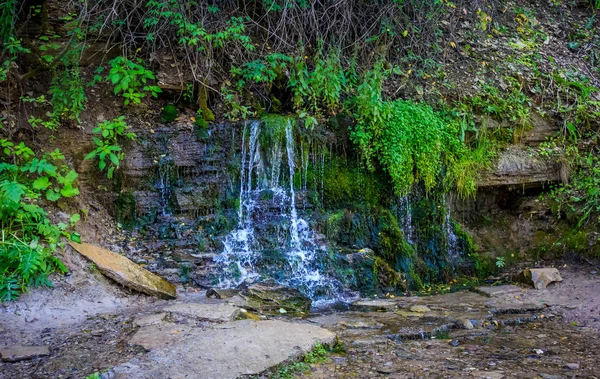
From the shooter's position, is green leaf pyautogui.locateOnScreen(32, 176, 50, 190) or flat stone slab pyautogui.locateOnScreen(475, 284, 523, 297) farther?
flat stone slab pyautogui.locateOnScreen(475, 284, 523, 297)

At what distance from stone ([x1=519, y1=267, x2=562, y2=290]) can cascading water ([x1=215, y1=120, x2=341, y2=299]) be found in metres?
2.55

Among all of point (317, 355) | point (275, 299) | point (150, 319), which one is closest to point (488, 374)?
point (317, 355)

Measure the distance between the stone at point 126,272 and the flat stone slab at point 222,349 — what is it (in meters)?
1.34

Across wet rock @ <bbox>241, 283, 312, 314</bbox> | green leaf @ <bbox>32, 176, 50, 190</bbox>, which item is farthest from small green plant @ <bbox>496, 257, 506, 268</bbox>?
green leaf @ <bbox>32, 176, 50, 190</bbox>

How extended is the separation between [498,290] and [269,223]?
124 inches

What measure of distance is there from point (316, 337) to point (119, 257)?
2.86m

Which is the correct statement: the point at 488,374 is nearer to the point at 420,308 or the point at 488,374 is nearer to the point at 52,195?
the point at 420,308

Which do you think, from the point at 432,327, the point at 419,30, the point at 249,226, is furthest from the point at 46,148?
the point at 419,30

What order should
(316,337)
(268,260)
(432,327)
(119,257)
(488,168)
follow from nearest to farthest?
1. (316,337)
2. (432,327)
3. (119,257)
4. (268,260)
5. (488,168)

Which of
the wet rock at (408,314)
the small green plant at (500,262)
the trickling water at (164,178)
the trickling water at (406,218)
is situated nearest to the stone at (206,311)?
the wet rock at (408,314)

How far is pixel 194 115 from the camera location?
7.81 metres

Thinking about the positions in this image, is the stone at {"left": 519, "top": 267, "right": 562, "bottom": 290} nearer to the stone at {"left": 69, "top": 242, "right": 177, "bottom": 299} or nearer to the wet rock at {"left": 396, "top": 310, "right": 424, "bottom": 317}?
the wet rock at {"left": 396, "top": 310, "right": 424, "bottom": 317}

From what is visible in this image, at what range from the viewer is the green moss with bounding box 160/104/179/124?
7.62 metres

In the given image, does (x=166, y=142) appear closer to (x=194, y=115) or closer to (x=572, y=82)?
(x=194, y=115)
